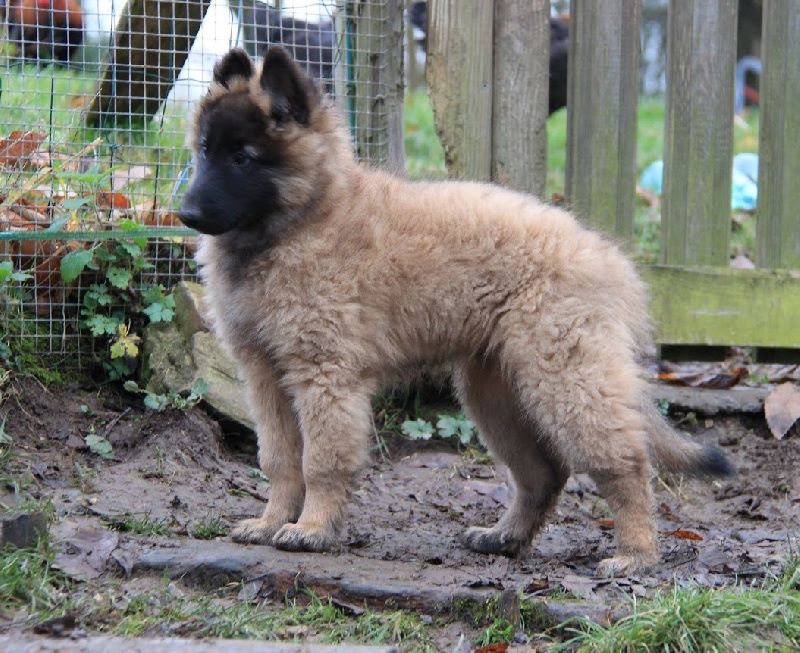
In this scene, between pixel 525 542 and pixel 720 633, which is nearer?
pixel 720 633

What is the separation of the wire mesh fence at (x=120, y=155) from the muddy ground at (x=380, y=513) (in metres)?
0.44

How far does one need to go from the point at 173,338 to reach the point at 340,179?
5.15 feet

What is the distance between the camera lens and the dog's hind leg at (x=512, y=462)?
179 inches

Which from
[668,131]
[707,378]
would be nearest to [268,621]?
[668,131]

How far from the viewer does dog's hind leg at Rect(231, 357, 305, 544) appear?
436 centimetres

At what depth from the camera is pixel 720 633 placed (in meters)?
3.19

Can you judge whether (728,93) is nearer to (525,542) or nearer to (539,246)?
(539,246)

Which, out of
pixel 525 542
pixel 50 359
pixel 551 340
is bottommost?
pixel 525 542

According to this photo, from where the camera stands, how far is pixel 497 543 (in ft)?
14.9

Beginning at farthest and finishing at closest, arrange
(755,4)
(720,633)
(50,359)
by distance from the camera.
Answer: (755,4) → (50,359) → (720,633)

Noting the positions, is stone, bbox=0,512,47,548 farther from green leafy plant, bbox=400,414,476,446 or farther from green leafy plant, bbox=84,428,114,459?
green leafy plant, bbox=400,414,476,446

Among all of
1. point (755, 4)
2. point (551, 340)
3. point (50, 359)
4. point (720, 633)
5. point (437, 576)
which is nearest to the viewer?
point (720, 633)

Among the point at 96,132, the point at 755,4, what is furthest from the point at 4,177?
the point at 755,4

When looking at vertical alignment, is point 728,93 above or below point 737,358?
above
